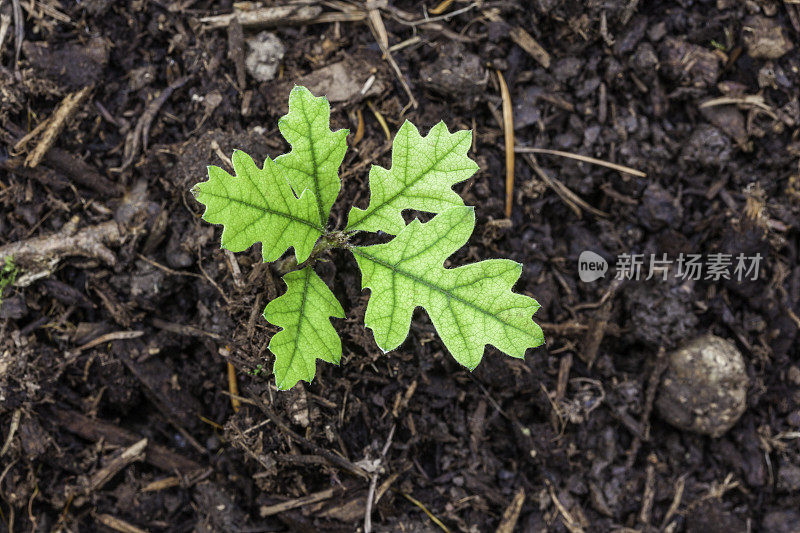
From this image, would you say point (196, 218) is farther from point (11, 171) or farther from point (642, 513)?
point (642, 513)

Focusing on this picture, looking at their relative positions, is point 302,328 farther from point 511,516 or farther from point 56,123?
point 56,123

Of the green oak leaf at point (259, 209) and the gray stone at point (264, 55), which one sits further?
the gray stone at point (264, 55)

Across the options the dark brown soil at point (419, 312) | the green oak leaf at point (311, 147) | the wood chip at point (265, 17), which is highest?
the wood chip at point (265, 17)

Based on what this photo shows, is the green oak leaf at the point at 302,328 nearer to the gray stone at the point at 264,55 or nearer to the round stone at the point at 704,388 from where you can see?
the gray stone at the point at 264,55

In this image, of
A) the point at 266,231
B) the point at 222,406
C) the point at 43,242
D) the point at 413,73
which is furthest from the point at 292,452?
the point at 413,73

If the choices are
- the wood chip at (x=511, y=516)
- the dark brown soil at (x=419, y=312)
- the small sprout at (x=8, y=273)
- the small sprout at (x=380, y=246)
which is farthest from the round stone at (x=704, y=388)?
the small sprout at (x=8, y=273)

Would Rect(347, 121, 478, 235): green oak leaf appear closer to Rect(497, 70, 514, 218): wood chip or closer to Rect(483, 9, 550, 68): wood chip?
Rect(497, 70, 514, 218): wood chip
